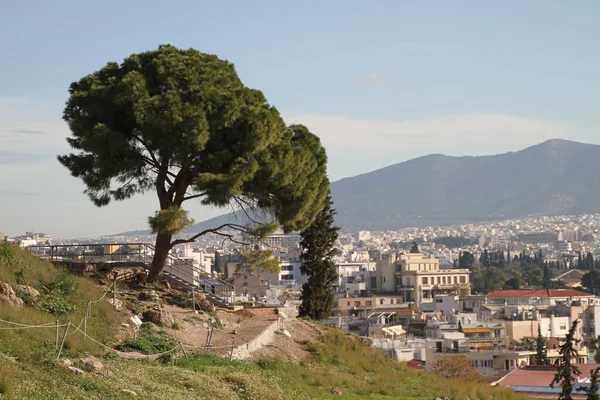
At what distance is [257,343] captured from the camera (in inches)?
974

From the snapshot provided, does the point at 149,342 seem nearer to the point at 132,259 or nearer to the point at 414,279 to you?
the point at 132,259

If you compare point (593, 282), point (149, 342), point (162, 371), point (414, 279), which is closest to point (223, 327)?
point (149, 342)

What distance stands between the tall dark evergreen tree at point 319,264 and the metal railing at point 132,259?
5.19 m

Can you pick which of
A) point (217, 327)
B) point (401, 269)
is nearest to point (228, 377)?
point (217, 327)

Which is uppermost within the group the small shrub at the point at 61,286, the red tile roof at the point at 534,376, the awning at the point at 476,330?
the small shrub at the point at 61,286

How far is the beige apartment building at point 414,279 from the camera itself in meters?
146

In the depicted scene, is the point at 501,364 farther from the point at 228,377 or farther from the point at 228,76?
the point at 228,377

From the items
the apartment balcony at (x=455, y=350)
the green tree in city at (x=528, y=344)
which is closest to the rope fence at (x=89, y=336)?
the apartment balcony at (x=455, y=350)

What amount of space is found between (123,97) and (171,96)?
1089mm

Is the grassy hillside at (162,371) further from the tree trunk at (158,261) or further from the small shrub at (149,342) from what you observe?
the tree trunk at (158,261)

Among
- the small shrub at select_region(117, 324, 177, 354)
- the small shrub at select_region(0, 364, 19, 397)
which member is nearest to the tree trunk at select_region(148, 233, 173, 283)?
the small shrub at select_region(117, 324, 177, 354)

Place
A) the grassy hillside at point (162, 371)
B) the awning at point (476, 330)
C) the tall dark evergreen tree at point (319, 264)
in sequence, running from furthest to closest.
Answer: the awning at point (476, 330)
the tall dark evergreen tree at point (319, 264)
the grassy hillside at point (162, 371)

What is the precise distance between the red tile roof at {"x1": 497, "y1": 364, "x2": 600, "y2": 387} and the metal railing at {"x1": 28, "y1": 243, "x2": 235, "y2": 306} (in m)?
22.5

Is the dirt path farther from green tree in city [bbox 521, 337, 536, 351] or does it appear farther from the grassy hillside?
green tree in city [bbox 521, 337, 536, 351]
